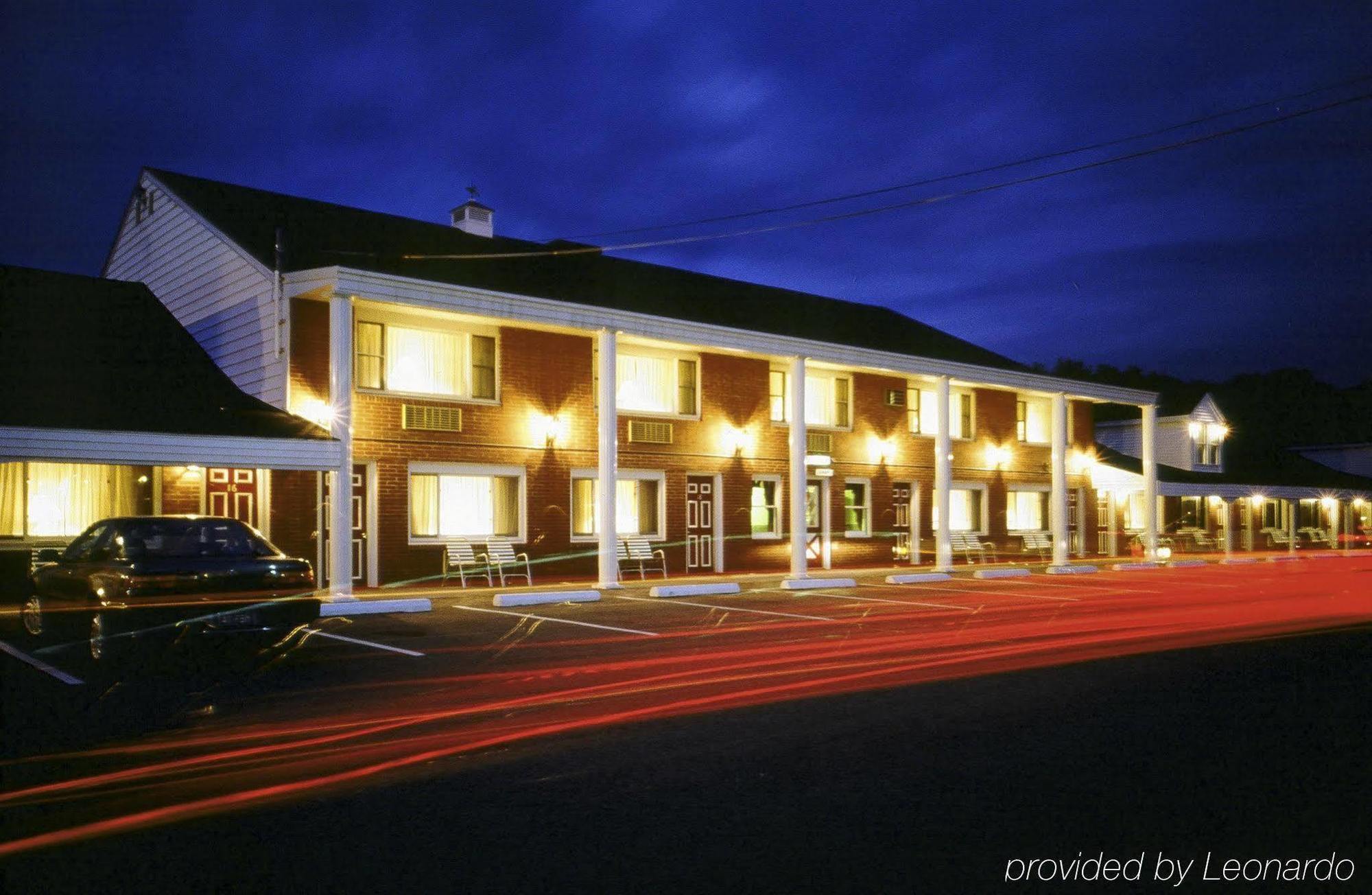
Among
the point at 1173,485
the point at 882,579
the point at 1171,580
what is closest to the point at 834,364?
the point at 882,579

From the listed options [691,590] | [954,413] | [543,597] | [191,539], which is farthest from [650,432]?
[191,539]

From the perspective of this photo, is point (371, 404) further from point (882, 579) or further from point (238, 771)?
point (238, 771)

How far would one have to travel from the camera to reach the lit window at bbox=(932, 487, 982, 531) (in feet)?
104

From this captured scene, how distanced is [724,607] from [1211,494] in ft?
100

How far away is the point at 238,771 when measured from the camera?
6547 mm

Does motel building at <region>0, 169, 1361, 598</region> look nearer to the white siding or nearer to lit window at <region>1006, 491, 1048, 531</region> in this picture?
the white siding

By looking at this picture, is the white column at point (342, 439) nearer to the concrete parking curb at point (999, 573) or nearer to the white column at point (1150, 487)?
the concrete parking curb at point (999, 573)

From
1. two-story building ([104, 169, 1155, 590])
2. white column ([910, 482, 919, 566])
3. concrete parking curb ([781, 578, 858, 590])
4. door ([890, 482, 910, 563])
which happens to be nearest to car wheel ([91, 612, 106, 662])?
two-story building ([104, 169, 1155, 590])

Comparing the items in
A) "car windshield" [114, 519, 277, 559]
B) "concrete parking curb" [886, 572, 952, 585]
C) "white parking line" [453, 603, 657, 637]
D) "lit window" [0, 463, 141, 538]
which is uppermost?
"lit window" [0, 463, 141, 538]

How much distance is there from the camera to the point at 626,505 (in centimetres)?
2453

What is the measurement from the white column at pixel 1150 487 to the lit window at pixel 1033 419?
3075 millimetres

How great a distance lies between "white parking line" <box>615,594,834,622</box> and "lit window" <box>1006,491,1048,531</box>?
1770 cm

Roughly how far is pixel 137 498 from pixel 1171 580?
22866mm

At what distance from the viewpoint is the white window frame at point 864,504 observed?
28891 millimetres
